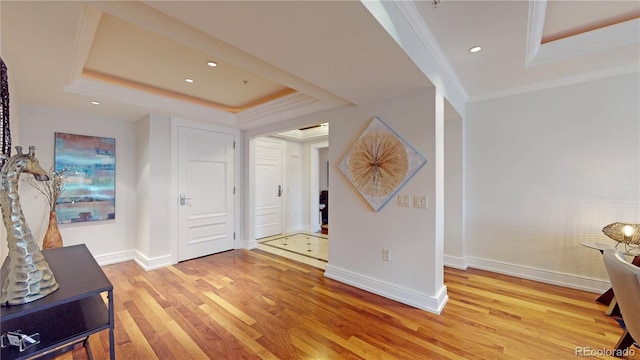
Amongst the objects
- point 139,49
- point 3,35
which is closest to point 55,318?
point 3,35

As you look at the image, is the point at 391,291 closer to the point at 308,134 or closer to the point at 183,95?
the point at 183,95

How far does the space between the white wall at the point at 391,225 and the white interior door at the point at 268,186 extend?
7.95 ft

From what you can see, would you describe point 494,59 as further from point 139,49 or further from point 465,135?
point 139,49

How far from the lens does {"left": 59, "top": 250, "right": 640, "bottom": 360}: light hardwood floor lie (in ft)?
5.74

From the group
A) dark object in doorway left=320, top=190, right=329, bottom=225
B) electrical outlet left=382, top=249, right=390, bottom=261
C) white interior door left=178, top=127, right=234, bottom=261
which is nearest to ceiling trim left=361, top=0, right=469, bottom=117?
electrical outlet left=382, top=249, right=390, bottom=261

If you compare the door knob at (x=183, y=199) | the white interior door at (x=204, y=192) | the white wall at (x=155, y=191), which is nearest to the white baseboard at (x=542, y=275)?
the white interior door at (x=204, y=192)

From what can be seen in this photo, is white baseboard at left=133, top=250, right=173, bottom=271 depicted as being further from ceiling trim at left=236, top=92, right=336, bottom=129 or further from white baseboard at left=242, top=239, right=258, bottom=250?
ceiling trim at left=236, top=92, right=336, bottom=129

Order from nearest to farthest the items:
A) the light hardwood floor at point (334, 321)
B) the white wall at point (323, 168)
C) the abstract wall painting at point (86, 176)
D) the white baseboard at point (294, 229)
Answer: the light hardwood floor at point (334, 321) → the abstract wall painting at point (86, 176) → the white baseboard at point (294, 229) → the white wall at point (323, 168)

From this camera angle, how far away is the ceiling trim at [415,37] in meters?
1.45

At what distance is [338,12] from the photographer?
1287 millimetres

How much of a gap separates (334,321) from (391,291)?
0.77 m

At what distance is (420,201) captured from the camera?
7.82ft

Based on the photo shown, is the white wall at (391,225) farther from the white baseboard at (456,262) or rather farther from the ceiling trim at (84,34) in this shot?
the ceiling trim at (84,34)

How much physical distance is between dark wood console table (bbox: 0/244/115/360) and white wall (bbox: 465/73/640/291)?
3.92 metres
